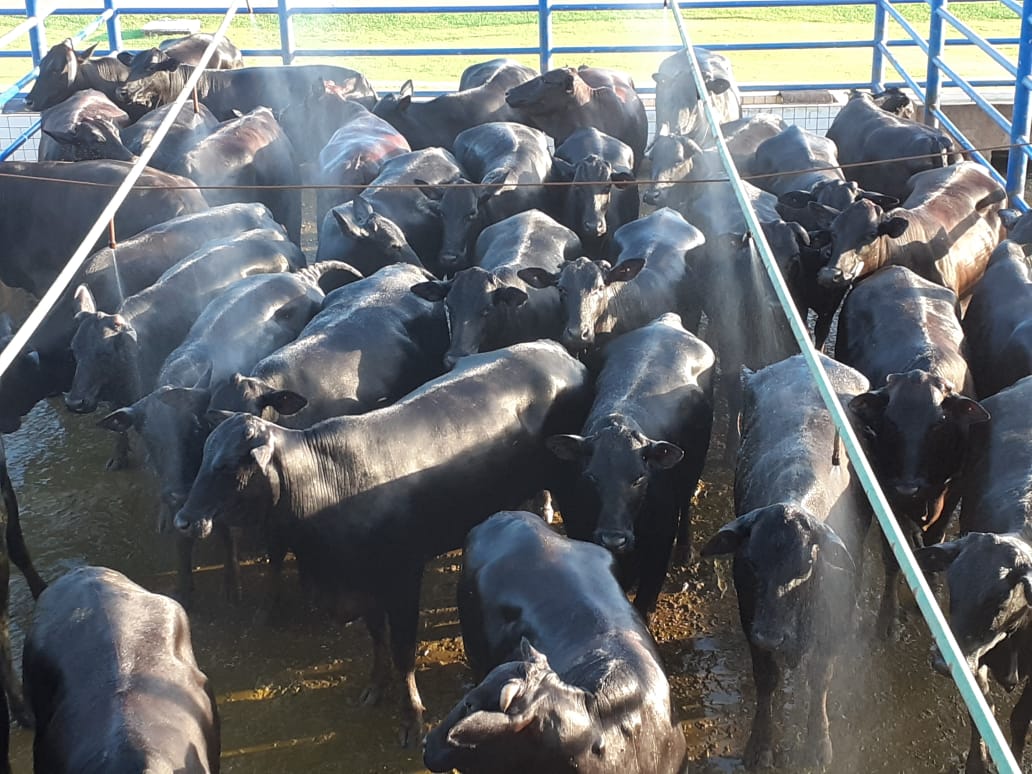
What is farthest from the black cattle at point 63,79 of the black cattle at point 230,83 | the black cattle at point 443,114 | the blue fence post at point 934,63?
the blue fence post at point 934,63

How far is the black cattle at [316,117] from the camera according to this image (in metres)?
11.6

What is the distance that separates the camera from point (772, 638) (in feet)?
15.8

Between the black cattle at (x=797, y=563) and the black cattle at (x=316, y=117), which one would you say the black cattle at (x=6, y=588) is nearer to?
the black cattle at (x=797, y=563)

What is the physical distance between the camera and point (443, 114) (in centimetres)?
1141

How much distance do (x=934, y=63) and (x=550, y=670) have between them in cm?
920

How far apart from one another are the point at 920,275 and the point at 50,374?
17.8 feet

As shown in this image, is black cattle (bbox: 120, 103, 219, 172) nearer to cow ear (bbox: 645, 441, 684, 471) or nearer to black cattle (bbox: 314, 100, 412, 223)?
black cattle (bbox: 314, 100, 412, 223)

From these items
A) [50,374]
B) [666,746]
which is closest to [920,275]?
[666,746]

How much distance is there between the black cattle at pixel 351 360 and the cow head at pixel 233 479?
0.50 metres

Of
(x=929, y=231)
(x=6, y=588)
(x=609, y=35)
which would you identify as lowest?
(x=609, y=35)

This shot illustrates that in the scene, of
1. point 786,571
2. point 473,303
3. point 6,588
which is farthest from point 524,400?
point 6,588

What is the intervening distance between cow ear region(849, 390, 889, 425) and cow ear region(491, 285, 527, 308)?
6.33ft

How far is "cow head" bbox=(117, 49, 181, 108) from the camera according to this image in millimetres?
11758

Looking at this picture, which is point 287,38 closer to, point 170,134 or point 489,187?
point 170,134
